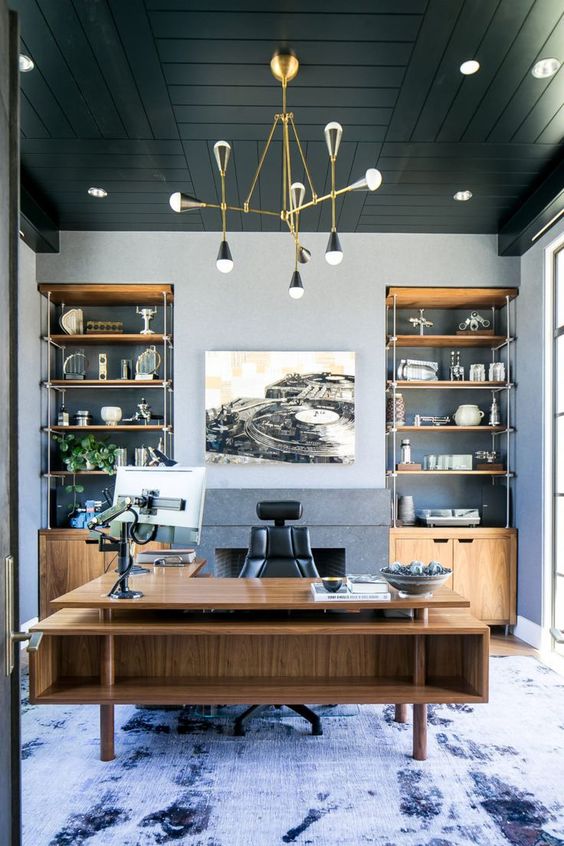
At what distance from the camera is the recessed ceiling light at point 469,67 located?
9.77ft

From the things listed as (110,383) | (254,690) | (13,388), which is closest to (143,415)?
(110,383)

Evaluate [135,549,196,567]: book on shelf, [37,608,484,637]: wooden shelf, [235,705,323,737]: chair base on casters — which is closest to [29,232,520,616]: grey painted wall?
[135,549,196,567]: book on shelf

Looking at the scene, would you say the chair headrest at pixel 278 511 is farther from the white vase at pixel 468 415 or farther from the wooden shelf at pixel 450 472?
the white vase at pixel 468 415

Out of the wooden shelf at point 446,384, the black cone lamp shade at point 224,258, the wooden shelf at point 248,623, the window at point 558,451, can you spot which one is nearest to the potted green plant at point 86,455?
the wooden shelf at point 248,623

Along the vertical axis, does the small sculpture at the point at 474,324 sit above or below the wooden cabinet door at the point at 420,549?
above

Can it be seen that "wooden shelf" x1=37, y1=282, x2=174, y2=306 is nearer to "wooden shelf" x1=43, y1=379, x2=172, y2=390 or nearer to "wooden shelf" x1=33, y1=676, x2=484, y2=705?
"wooden shelf" x1=43, y1=379, x2=172, y2=390

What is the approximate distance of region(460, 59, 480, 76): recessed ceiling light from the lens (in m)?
2.98

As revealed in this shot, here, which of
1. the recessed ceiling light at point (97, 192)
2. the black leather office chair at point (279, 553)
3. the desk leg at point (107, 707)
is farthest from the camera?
the recessed ceiling light at point (97, 192)

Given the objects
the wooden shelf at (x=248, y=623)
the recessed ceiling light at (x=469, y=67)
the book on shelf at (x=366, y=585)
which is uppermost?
the recessed ceiling light at (x=469, y=67)

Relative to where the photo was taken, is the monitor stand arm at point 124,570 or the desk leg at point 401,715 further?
the desk leg at point 401,715

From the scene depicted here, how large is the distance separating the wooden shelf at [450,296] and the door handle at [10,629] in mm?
4592

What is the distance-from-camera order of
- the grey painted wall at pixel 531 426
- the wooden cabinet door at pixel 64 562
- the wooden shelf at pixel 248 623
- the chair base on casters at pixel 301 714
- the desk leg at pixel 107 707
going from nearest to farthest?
the wooden shelf at pixel 248 623 → the desk leg at pixel 107 707 → the chair base on casters at pixel 301 714 → the grey painted wall at pixel 531 426 → the wooden cabinet door at pixel 64 562

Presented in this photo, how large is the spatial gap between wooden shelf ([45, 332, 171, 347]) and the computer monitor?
6.60 ft

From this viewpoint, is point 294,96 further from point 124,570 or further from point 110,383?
point 110,383
